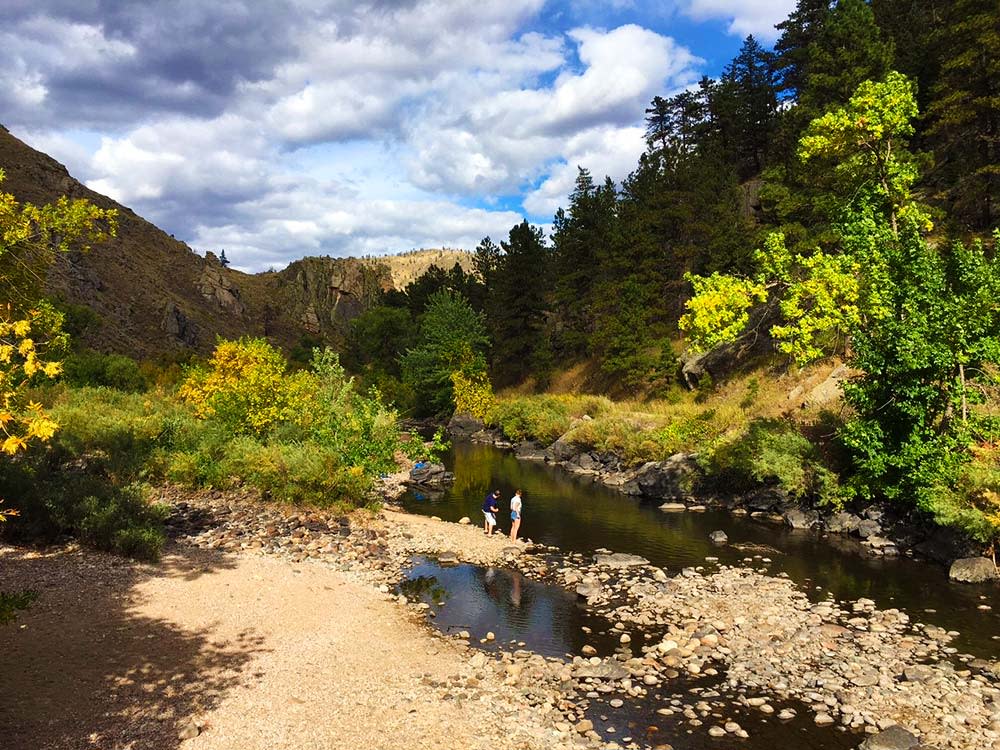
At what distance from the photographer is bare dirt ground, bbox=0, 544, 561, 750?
368 inches

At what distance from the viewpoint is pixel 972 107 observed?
32.6 m

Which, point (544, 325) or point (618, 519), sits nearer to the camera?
point (618, 519)

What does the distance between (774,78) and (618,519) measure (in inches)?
2367

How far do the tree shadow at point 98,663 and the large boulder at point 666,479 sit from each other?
21161 millimetres

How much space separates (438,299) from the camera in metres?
66.4

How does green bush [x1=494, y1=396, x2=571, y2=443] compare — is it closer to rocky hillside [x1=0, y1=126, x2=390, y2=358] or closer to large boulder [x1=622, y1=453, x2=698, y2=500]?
large boulder [x1=622, y1=453, x2=698, y2=500]

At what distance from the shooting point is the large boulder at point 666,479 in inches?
1149

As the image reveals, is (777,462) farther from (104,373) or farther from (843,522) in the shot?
(104,373)

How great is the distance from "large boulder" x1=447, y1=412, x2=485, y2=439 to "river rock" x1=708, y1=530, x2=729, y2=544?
1330 inches

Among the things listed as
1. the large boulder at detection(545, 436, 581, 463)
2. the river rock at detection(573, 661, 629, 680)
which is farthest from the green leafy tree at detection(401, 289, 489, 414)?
the river rock at detection(573, 661, 629, 680)

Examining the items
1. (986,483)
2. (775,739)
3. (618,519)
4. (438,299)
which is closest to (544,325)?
(438,299)

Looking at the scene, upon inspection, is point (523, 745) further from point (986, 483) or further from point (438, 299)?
point (438, 299)

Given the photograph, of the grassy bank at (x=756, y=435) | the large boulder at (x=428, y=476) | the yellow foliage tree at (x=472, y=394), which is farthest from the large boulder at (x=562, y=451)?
the yellow foliage tree at (x=472, y=394)

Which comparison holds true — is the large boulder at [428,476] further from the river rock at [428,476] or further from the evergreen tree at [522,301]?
the evergreen tree at [522,301]
